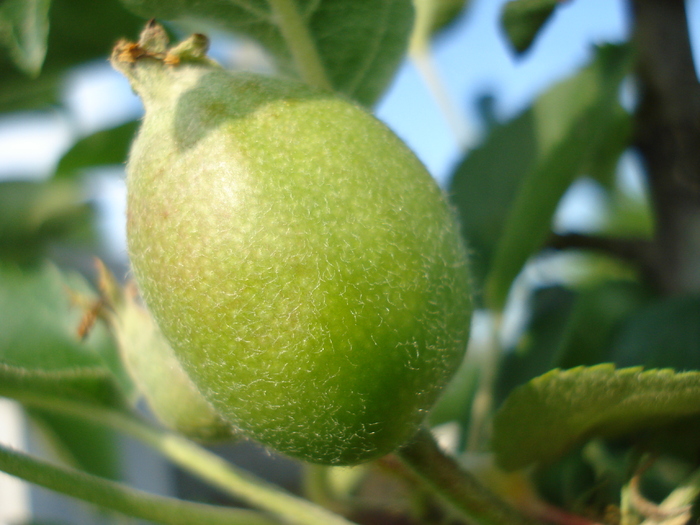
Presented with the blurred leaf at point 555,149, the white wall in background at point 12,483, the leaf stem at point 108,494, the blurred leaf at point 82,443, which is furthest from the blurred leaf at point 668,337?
the white wall in background at point 12,483

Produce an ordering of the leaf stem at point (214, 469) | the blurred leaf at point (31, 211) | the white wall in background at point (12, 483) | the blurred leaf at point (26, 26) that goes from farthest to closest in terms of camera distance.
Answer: the white wall in background at point (12, 483)
the blurred leaf at point (31, 211)
the leaf stem at point (214, 469)
the blurred leaf at point (26, 26)

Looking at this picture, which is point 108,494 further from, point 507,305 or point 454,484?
point 507,305

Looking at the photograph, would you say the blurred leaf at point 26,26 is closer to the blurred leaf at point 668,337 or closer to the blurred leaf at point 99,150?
the blurred leaf at point 99,150

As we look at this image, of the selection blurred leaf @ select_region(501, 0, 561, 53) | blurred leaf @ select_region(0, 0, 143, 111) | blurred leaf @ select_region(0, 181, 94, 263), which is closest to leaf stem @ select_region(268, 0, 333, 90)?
blurred leaf @ select_region(501, 0, 561, 53)

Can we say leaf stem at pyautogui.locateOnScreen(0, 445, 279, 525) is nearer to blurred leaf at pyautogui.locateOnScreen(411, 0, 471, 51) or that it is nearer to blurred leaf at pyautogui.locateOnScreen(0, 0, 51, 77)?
blurred leaf at pyautogui.locateOnScreen(0, 0, 51, 77)

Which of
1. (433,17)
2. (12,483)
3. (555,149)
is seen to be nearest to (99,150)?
(433,17)

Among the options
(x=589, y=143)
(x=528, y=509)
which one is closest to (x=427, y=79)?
(x=589, y=143)

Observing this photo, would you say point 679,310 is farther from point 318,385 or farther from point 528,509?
point 318,385
